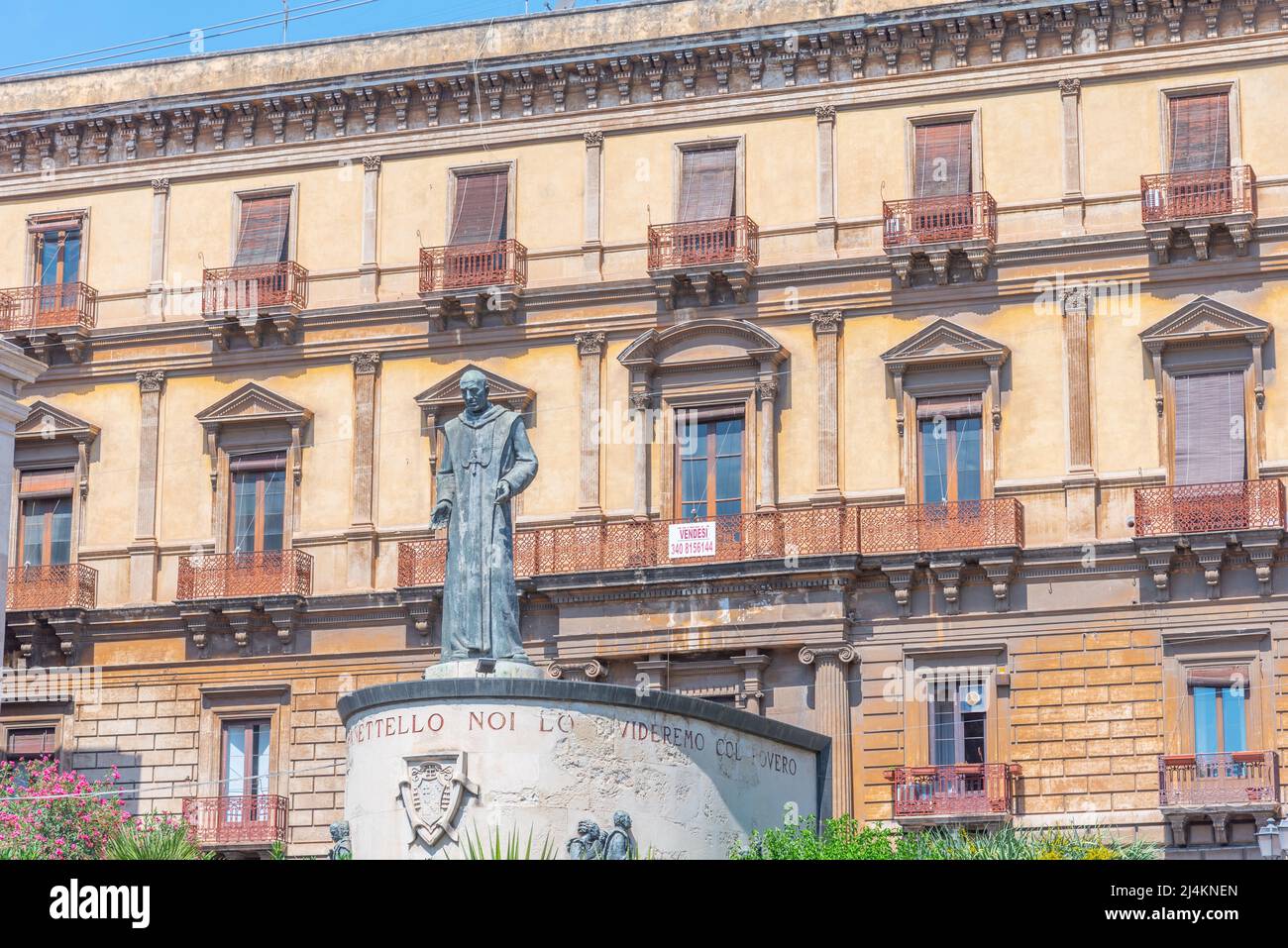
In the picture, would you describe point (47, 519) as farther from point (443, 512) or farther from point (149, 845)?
point (443, 512)

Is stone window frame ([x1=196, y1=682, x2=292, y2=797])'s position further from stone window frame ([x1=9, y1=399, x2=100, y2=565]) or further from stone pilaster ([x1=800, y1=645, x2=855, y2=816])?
stone pilaster ([x1=800, y1=645, x2=855, y2=816])

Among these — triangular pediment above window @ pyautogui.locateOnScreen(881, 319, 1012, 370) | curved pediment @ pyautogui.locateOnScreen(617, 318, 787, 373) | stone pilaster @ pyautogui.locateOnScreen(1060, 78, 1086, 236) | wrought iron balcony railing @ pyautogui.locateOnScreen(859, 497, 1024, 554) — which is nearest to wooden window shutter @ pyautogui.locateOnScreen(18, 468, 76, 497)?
curved pediment @ pyautogui.locateOnScreen(617, 318, 787, 373)

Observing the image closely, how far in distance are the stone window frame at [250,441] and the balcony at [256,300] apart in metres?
0.90

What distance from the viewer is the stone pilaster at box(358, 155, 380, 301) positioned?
39.9 m

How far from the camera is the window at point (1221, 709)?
112ft

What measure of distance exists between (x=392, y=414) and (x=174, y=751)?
5.94 m

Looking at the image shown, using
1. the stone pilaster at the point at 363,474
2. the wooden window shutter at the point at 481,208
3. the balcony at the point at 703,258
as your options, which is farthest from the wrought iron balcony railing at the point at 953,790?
the wooden window shutter at the point at 481,208

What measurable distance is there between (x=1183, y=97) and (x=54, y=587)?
59.2 ft

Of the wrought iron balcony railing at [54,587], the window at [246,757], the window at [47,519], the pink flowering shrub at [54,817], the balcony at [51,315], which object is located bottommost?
the pink flowering shrub at [54,817]

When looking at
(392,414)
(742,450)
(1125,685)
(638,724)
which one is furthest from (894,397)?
(638,724)

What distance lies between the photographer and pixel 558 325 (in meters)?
38.8

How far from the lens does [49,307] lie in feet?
135

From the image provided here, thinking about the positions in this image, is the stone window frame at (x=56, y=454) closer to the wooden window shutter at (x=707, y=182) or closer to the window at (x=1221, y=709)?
the wooden window shutter at (x=707, y=182)
